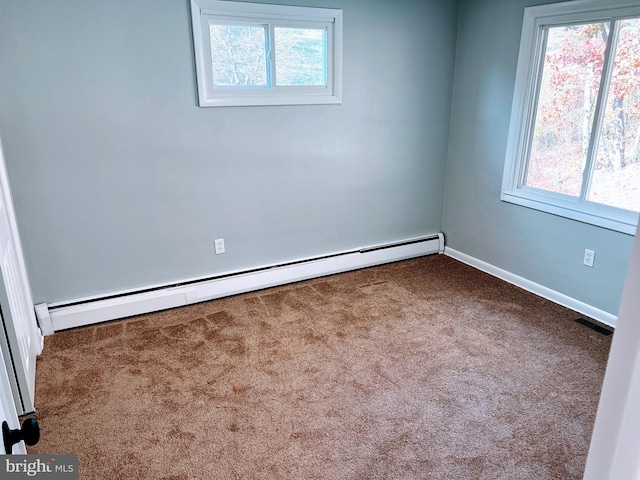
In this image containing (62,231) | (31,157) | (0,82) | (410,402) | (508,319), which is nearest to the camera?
(410,402)

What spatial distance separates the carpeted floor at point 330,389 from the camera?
1998mm

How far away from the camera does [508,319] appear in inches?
125

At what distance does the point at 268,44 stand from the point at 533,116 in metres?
2.03

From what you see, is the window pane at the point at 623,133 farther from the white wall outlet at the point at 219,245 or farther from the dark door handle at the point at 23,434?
the dark door handle at the point at 23,434

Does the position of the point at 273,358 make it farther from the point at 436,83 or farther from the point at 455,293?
the point at 436,83

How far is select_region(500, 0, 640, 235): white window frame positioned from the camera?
289cm

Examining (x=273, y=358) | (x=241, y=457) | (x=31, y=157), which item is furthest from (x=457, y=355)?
(x=31, y=157)

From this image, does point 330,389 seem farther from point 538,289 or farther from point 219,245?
point 538,289

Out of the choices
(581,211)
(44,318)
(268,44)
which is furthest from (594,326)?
(44,318)

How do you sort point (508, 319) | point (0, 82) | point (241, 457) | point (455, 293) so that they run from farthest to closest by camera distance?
point (455, 293) < point (508, 319) < point (0, 82) < point (241, 457)

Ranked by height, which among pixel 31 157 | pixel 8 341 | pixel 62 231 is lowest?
pixel 8 341

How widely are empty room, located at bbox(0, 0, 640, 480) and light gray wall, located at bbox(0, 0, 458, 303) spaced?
0.05 feet

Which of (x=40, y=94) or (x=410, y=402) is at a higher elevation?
(x=40, y=94)

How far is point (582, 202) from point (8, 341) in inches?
138
